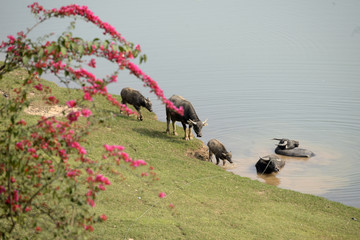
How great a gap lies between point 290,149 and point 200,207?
9179mm

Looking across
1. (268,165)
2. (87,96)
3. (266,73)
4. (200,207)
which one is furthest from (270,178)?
(266,73)

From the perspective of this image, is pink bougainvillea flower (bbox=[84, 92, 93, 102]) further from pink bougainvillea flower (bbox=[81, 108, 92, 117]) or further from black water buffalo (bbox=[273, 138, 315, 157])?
black water buffalo (bbox=[273, 138, 315, 157])

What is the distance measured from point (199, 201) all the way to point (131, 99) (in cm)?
792

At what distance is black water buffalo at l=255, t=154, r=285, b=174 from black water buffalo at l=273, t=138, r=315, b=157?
1.53m

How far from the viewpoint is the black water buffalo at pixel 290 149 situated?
787 inches

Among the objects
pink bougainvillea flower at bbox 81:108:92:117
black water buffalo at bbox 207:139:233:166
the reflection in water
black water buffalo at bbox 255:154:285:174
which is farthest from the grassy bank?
pink bougainvillea flower at bbox 81:108:92:117

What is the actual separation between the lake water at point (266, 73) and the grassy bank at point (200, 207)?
117 inches

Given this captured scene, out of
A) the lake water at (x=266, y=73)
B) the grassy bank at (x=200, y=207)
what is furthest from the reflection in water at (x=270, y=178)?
the grassy bank at (x=200, y=207)

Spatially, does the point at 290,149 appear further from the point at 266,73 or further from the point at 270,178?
the point at 266,73

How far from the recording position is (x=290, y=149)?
20.3 m

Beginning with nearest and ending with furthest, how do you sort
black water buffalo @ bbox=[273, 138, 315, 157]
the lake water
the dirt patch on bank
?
the dirt patch on bank, the lake water, black water buffalo @ bbox=[273, 138, 315, 157]

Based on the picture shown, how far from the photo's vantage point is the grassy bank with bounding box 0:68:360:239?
10393 millimetres

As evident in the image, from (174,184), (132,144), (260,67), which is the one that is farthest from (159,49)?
(174,184)

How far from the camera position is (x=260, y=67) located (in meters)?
34.2
